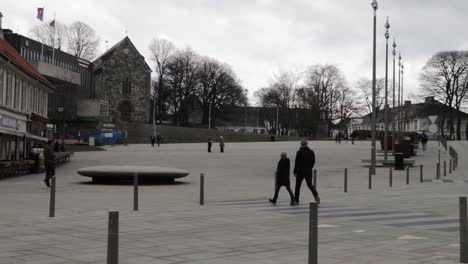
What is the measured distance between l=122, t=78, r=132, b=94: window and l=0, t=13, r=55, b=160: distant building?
59.2 metres

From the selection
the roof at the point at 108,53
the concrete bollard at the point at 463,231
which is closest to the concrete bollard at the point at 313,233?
the concrete bollard at the point at 463,231

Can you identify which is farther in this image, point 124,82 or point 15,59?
point 124,82

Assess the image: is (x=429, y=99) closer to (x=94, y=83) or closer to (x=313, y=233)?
(x=94, y=83)

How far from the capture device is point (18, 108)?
3319cm

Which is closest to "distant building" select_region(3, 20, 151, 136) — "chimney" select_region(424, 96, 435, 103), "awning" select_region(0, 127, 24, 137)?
"awning" select_region(0, 127, 24, 137)

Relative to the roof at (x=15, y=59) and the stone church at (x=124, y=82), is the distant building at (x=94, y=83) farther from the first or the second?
the roof at (x=15, y=59)

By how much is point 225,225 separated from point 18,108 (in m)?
24.7

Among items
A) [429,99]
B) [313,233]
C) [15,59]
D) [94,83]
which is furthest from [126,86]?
[313,233]

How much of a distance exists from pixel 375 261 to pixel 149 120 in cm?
10030

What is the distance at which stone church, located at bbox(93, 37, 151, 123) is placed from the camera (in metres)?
98.0

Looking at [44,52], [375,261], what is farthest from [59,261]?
[44,52]

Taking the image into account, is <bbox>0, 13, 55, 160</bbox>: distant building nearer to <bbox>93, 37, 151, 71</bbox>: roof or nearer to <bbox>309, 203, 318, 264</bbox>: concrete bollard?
<bbox>309, 203, 318, 264</bbox>: concrete bollard

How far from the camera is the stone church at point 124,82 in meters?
98.0

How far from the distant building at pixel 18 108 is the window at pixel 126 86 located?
59184 mm
